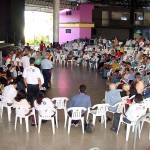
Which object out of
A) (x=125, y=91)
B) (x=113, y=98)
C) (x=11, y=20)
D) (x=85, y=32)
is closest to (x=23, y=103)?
(x=113, y=98)

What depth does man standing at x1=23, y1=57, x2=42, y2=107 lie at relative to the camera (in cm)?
691

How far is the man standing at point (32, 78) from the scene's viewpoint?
6906 millimetres

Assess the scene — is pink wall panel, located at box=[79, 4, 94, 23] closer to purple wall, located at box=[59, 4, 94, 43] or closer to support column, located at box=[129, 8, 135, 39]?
purple wall, located at box=[59, 4, 94, 43]

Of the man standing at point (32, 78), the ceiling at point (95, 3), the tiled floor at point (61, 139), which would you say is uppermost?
the ceiling at point (95, 3)

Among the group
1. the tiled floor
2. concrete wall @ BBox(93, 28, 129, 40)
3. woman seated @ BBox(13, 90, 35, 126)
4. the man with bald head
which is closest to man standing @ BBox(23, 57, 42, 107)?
woman seated @ BBox(13, 90, 35, 126)

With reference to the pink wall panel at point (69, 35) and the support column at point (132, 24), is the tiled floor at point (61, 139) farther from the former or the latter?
the support column at point (132, 24)

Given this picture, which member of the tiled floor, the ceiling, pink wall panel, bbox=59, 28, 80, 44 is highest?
the ceiling

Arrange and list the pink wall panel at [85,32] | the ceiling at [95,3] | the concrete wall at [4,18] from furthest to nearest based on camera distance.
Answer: the pink wall panel at [85,32] → the ceiling at [95,3] → the concrete wall at [4,18]

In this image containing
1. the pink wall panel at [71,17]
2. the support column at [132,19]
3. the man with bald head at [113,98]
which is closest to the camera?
the man with bald head at [113,98]

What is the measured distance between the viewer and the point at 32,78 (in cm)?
696

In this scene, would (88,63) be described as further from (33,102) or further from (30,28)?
(30,28)

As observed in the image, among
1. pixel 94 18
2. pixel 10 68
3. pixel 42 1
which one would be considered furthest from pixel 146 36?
pixel 10 68

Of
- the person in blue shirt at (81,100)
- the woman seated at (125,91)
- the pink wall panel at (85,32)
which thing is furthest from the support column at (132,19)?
the person in blue shirt at (81,100)

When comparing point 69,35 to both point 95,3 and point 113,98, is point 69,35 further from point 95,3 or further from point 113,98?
point 113,98
